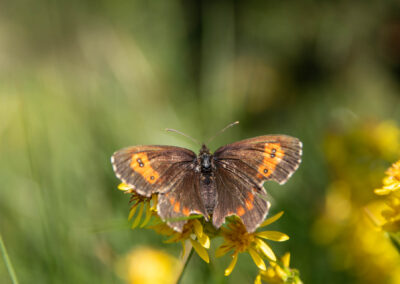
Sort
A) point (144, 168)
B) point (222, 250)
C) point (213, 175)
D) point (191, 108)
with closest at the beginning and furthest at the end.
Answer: point (222, 250)
point (144, 168)
point (213, 175)
point (191, 108)

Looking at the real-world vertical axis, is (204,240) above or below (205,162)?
below

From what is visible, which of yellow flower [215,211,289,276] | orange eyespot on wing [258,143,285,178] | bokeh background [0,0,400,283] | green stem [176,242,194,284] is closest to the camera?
green stem [176,242,194,284]

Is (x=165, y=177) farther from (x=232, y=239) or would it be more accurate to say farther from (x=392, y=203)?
(x=392, y=203)

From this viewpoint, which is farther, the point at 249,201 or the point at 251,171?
the point at 251,171

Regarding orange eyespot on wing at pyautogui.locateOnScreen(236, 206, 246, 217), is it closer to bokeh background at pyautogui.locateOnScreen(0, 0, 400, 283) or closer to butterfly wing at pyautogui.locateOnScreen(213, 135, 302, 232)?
butterfly wing at pyautogui.locateOnScreen(213, 135, 302, 232)

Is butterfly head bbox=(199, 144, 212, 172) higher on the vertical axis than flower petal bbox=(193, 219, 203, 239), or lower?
higher

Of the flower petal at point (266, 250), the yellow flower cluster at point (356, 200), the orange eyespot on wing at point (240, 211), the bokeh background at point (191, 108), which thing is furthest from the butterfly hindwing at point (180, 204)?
the yellow flower cluster at point (356, 200)

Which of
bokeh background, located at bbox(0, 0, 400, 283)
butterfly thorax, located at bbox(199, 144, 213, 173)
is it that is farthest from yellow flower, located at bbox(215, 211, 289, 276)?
bokeh background, located at bbox(0, 0, 400, 283)

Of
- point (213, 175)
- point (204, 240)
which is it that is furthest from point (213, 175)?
point (204, 240)
